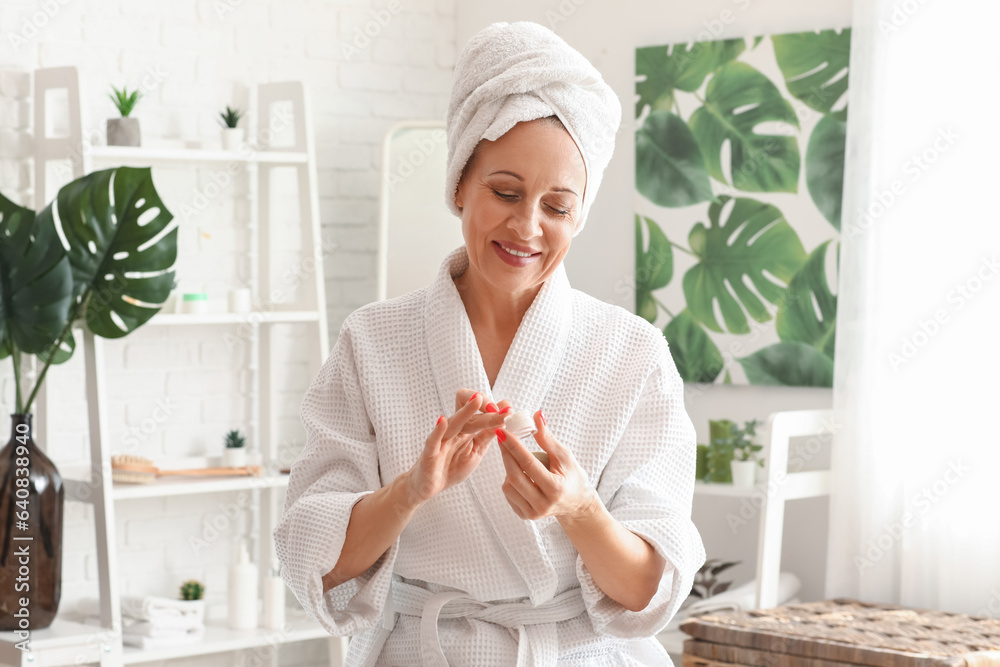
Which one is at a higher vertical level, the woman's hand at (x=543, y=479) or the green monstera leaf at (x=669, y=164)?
the green monstera leaf at (x=669, y=164)

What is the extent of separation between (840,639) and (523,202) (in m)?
1.54

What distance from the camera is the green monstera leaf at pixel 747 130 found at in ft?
11.2

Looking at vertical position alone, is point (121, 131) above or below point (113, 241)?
above

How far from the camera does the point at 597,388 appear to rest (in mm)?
1415

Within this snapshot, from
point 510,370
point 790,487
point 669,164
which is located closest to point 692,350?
Answer: point 669,164

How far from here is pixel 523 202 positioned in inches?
52.0

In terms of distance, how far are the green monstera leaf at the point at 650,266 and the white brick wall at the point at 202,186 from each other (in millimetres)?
924

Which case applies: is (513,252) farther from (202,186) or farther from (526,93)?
(202,186)

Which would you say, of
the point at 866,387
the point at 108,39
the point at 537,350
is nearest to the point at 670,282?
the point at 866,387

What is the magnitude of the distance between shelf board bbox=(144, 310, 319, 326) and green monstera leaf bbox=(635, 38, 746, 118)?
4.08 ft

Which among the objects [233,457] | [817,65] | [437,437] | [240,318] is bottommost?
[233,457]

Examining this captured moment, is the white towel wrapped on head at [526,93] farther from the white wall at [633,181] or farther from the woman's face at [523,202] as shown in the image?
the white wall at [633,181]

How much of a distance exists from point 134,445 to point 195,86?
1.11m

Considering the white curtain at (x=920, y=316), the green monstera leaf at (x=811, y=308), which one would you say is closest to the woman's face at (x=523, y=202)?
the white curtain at (x=920, y=316)
